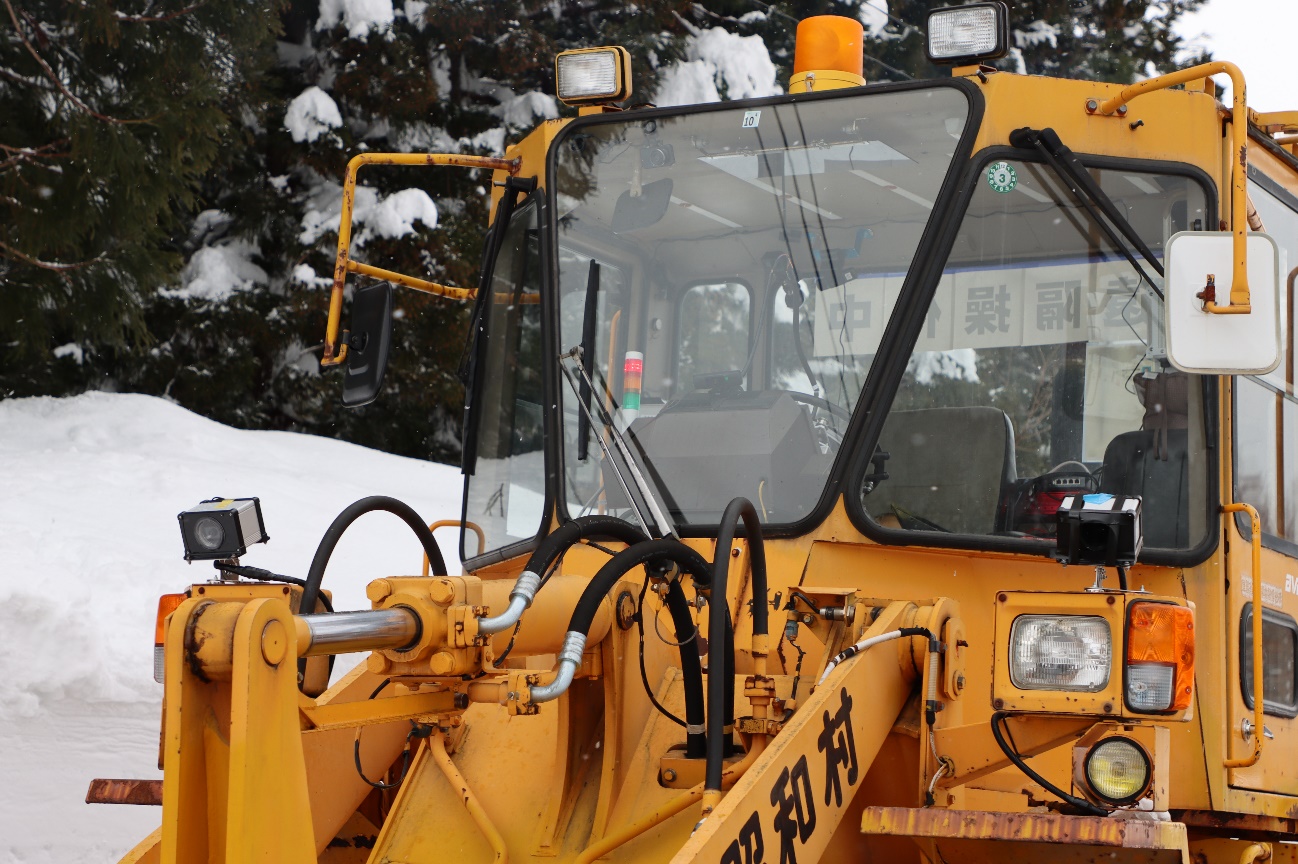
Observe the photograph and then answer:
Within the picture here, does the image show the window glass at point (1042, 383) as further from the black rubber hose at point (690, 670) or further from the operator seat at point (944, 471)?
→ the black rubber hose at point (690, 670)

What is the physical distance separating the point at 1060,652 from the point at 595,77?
2.60 m

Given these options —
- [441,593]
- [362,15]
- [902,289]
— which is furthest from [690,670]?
[362,15]

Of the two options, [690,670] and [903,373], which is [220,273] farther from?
[690,670]

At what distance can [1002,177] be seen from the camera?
4.11 meters

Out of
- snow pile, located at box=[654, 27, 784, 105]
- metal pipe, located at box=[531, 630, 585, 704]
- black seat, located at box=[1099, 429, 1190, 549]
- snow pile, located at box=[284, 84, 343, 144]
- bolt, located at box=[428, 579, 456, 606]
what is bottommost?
metal pipe, located at box=[531, 630, 585, 704]

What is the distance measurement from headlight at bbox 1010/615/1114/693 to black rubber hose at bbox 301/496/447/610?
4.36 feet

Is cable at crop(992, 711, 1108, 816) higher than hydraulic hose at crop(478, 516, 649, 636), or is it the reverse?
hydraulic hose at crop(478, 516, 649, 636)

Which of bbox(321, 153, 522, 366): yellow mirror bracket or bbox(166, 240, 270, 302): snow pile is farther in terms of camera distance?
bbox(166, 240, 270, 302): snow pile

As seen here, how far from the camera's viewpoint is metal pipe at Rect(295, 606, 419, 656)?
2.61m

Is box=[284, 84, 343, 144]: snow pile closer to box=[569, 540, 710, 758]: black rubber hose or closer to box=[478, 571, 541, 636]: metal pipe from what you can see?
box=[569, 540, 710, 758]: black rubber hose

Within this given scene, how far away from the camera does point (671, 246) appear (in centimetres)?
486

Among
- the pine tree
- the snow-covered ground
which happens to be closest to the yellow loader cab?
the snow-covered ground

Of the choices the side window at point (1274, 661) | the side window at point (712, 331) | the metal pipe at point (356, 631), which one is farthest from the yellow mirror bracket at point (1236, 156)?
the metal pipe at point (356, 631)

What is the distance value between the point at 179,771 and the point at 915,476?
2167 mm
